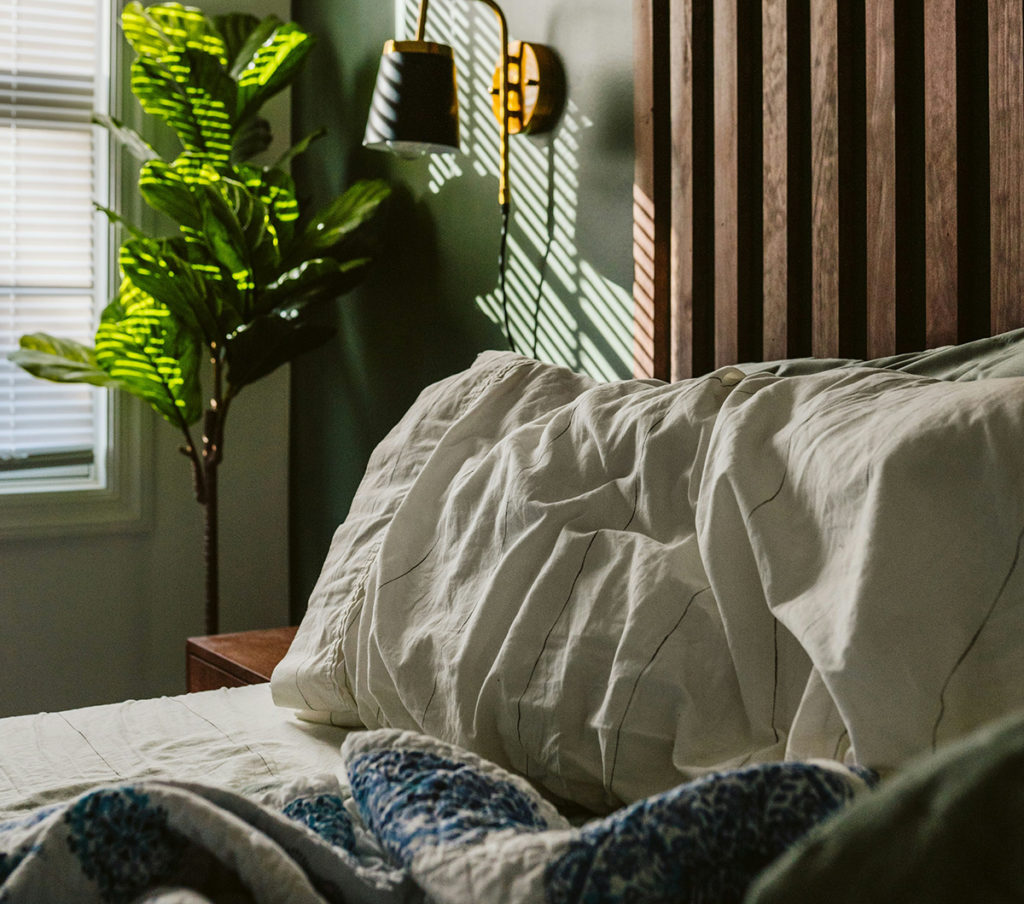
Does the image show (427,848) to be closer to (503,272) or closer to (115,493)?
(503,272)

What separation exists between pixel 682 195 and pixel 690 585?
0.87 m

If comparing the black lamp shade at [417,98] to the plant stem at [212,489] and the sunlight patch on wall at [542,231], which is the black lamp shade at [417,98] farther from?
the plant stem at [212,489]

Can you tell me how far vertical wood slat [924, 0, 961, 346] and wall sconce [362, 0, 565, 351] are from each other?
90 centimetres

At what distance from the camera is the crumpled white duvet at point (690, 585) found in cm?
76

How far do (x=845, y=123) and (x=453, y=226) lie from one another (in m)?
1.17

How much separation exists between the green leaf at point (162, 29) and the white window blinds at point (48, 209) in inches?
16.1

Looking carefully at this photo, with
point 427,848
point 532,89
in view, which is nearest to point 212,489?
point 532,89

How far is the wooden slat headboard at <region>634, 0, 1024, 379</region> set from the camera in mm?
1197

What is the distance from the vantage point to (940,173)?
1224 mm

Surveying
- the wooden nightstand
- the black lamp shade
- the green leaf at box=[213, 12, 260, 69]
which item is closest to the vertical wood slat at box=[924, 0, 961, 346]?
the black lamp shade

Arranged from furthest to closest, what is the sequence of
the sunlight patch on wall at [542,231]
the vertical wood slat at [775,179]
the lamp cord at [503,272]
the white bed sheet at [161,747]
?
the lamp cord at [503,272]
the sunlight patch on wall at [542,231]
the vertical wood slat at [775,179]
the white bed sheet at [161,747]

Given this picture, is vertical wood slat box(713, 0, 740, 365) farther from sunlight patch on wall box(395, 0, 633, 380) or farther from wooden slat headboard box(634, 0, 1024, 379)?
sunlight patch on wall box(395, 0, 633, 380)

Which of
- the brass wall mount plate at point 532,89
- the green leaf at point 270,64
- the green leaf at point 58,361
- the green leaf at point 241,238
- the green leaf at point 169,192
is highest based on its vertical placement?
the green leaf at point 270,64

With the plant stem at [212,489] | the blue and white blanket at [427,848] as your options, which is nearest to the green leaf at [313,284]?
the plant stem at [212,489]
